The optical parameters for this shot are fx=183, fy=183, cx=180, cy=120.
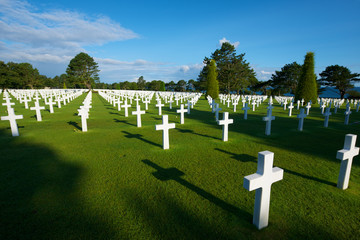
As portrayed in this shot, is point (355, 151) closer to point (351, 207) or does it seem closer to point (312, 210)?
point (351, 207)

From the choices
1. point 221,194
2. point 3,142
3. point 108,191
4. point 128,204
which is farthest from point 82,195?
point 3,142

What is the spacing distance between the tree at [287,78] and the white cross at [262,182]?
51.7 metres

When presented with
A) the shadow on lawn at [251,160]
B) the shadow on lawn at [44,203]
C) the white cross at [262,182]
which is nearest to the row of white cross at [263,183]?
the white cross at [262,182]

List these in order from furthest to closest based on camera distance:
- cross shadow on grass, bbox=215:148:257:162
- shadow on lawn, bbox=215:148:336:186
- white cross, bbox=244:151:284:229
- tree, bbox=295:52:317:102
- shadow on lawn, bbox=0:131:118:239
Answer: tree, bbox=295:52:317:102
cross shadow on grass, bbox=215:148:257:162
shadow on lawn, bbox=215:148:336:186
shadow on lawn, bbox=0:131:118:239
white cross, bbox=244:151:284:229

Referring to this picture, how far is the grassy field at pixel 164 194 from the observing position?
2.29 metres

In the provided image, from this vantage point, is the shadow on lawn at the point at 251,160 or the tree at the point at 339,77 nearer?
the shadow on lawn at the point at 251,160

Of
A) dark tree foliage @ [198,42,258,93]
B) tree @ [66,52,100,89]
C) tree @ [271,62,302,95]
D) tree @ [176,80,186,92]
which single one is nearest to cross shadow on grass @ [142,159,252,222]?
dark tree foliage @ [198,42,258,93]

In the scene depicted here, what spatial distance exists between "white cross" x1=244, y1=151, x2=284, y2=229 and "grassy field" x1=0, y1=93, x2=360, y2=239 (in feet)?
0.55

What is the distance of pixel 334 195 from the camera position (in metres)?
3.01

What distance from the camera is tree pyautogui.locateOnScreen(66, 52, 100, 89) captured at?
201 ft

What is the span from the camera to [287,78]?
4759cm

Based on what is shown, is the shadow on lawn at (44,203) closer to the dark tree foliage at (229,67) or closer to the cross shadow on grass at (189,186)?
the cross shadow on grass at (189,186)

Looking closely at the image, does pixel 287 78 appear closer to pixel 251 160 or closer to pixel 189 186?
pixel 251 160

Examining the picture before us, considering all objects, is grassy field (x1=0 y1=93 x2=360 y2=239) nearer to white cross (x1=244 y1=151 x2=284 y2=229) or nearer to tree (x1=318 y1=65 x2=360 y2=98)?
white cross (x1=244 y1=151 x2=284 y2=229)
